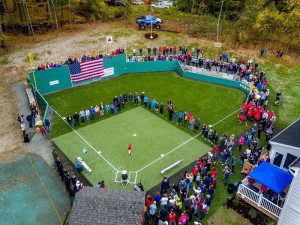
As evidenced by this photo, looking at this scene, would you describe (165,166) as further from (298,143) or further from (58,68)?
(58,68)

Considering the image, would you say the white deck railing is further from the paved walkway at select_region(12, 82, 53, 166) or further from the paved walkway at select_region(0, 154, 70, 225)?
the paved walkway at select_region(12, 82, 53, 166)

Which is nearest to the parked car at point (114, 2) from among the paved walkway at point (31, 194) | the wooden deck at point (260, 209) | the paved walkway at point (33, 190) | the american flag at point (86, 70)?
the american flag at point (86, 70)

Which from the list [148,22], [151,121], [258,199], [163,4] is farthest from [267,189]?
[163,4]

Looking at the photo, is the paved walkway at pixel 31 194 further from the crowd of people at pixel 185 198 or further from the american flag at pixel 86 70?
the american flag at pixel 86 70

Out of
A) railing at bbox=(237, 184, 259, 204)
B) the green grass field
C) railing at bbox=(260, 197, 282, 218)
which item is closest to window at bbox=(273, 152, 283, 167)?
the green grass field

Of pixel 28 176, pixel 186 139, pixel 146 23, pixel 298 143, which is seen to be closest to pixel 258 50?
pixel 146 23
